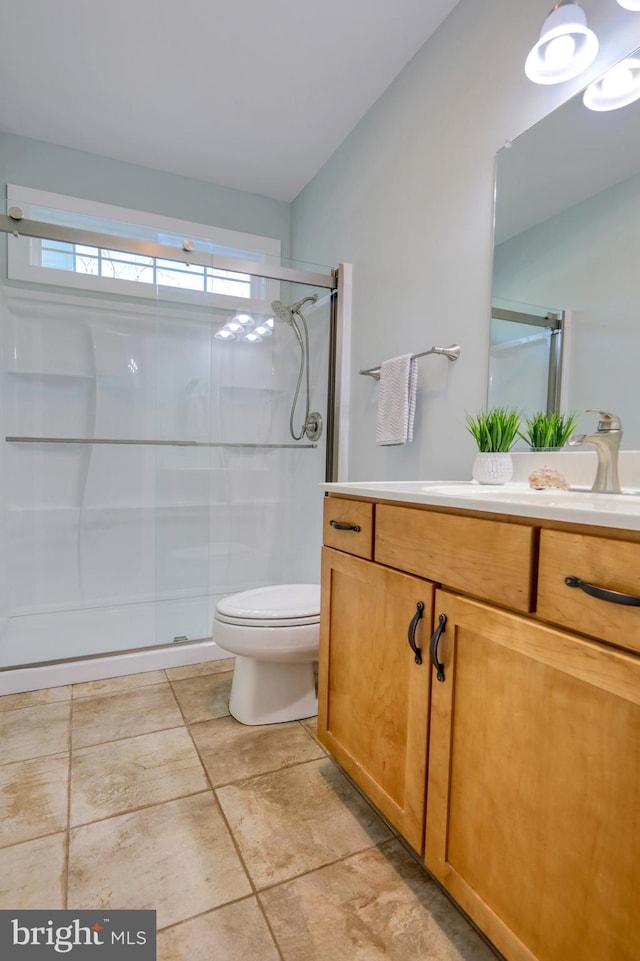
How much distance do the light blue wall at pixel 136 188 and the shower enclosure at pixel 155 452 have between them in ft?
1.56

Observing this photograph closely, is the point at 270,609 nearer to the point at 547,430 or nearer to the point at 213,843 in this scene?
the point at 213,843

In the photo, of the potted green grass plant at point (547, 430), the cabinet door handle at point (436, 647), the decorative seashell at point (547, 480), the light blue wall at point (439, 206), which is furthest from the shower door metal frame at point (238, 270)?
the cabinet door handle at point (436, 647)

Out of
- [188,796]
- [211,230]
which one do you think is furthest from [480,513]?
[211,230]

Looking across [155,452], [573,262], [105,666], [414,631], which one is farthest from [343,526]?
[155,452]

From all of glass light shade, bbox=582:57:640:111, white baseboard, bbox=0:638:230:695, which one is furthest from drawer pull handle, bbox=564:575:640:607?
white baseboard, bbox=0:638:230:695

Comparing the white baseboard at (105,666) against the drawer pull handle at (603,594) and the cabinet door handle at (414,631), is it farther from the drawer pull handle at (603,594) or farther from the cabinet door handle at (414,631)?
the drawer pull handle at (603,594)

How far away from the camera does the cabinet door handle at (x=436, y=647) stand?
92 centimetres

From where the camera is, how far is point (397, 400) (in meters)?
1.83

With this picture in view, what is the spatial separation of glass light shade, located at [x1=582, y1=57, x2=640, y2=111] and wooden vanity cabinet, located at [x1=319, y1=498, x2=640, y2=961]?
110 centimetres

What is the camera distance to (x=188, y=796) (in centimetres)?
133

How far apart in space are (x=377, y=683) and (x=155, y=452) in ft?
5.82

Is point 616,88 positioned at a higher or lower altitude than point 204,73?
lower

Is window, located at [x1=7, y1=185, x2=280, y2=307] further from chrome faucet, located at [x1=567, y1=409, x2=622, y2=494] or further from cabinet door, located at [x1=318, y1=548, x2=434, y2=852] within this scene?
chrome faucet, located at [x1=567, y1=409, x2=622, y2=494]

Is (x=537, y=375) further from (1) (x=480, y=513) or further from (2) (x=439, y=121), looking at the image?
(2) (x=439, y=121)
